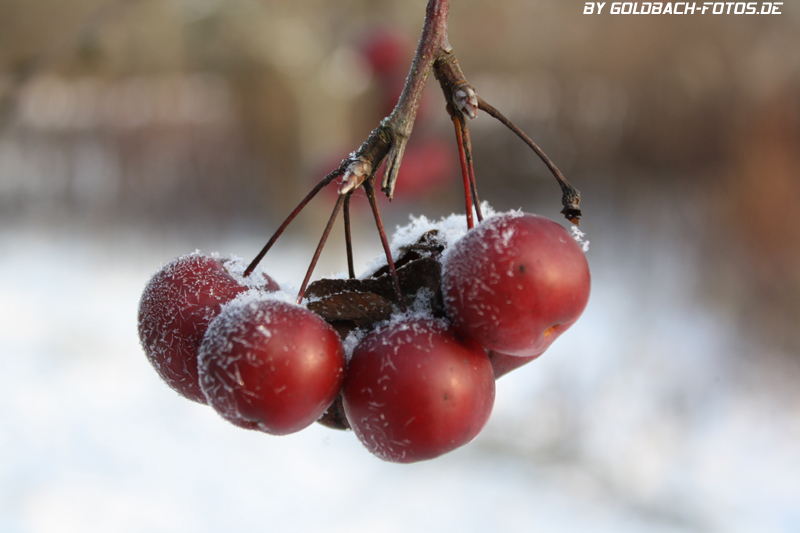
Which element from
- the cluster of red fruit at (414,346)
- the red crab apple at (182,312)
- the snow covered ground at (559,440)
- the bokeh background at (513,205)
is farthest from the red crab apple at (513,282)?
the snow covered ground at (559,440)

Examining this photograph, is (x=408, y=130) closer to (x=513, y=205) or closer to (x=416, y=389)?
(x=416, y=389)

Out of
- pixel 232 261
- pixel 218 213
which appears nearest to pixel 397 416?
pixel 232 261

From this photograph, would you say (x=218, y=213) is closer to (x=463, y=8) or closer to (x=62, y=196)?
(x=62, y=196)

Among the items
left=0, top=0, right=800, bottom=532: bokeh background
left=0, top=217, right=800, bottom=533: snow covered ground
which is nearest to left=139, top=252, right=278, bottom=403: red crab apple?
left=0, top=0, right=800, bottom=532: bokeh background

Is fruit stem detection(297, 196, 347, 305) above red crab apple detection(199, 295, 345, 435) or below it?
above

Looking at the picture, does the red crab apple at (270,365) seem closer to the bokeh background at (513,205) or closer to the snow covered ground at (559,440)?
the bokeh background at (513,205)

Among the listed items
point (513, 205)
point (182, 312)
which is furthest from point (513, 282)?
point (513, 205)

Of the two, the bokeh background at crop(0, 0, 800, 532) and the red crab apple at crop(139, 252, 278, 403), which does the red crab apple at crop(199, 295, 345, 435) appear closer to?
the red crab apple at crop(139, 252, 278, 403)
